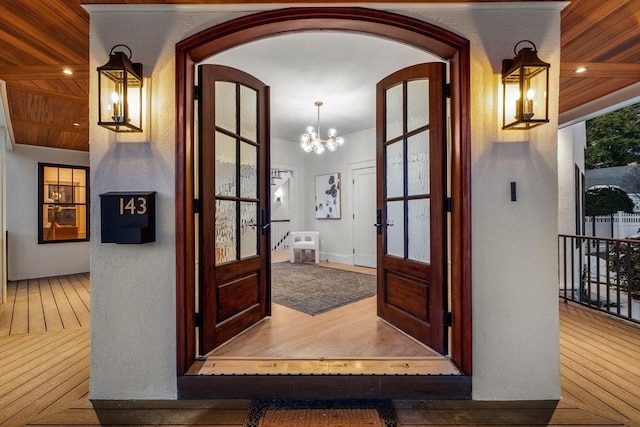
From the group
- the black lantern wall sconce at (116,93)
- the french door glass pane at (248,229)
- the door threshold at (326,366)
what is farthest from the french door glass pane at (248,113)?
the door threshold at (326,366)

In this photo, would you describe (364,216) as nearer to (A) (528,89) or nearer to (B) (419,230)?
(B) (419,230)

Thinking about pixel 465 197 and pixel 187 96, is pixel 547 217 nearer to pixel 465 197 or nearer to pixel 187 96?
pixel 465 197

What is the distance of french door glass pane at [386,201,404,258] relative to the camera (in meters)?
2.69

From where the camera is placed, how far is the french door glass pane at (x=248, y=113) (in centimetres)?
265

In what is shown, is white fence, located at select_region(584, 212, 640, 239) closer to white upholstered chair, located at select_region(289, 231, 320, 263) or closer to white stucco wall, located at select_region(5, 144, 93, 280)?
white upholstered chair, located at select_region(289, 231, 320, 263)

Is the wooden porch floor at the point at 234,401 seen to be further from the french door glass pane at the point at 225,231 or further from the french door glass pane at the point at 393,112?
the french door glass pane at the point at 393,112

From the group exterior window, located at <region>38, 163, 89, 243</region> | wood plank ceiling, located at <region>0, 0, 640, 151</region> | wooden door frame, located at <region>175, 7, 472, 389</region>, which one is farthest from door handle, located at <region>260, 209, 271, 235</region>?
exterior window, located at <region>38, 163, 89, 243</region>

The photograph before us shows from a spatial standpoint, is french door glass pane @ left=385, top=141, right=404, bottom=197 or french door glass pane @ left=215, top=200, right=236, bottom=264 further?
french door glass pane @ left=385, top=141, right=404, bottom=197

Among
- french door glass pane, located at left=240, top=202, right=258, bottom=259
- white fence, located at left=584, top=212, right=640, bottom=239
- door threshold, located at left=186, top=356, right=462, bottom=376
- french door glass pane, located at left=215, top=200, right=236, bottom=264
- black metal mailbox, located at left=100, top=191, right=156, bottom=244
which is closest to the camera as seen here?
black metal mailbox, located at left=100, top=191, right=156, bottom=244

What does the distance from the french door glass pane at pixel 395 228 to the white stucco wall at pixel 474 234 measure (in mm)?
800

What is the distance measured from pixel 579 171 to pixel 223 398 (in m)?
6.53

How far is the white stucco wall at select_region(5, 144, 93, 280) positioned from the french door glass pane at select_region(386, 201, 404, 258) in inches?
264

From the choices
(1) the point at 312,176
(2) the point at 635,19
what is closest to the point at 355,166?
(1) the point at 312,176

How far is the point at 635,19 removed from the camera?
213 cm
